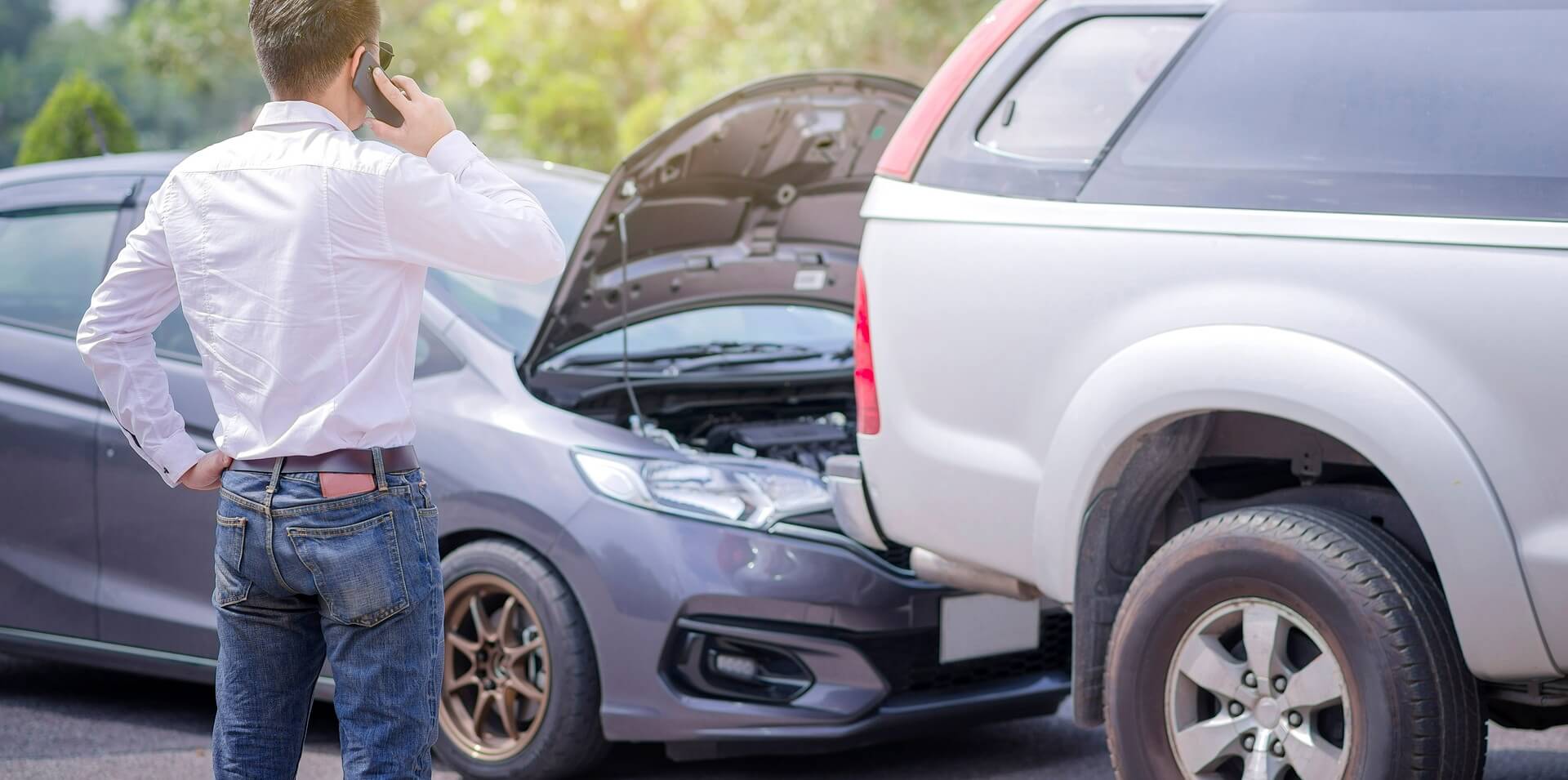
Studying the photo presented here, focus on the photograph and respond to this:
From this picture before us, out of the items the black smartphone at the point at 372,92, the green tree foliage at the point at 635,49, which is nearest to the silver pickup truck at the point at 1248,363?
the black smartphone at the point at 372,92

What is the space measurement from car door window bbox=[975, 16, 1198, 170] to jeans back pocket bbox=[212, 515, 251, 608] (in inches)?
67.2

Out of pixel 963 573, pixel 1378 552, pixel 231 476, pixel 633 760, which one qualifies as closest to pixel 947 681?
pixel 963 573

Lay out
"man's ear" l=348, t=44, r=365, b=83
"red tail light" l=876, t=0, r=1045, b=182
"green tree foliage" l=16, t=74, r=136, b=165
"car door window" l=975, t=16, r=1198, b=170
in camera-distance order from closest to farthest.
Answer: "man's ear" l=348, t=44, r=365, b=83 < "car door window" l=975, t=16, r=1198, b=170 < "red tail light" l=876, t=0, r=1045, b=182 < "green tree foliage" l=16, t=74, r=136, b=165

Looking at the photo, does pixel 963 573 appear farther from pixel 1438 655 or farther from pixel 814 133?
pixel 814 133

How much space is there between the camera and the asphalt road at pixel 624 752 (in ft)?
14.6

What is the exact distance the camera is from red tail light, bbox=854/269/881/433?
12.2ft

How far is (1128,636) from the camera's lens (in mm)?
3229

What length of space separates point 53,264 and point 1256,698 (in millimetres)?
3628

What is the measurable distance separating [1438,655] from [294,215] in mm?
1949

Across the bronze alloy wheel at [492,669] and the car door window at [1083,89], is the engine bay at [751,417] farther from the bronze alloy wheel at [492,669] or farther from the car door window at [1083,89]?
the car door window at [1083,89]

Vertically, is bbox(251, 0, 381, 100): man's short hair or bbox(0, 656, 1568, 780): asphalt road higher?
bbox(251, 0, 381, 100): man's short hair

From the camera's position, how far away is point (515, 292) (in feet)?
16.0

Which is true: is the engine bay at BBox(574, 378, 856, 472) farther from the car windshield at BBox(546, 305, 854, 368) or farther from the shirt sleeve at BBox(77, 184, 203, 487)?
the shirt sleeve at BBox(77, 184, 203, 487)

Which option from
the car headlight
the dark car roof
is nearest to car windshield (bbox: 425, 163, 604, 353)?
the car headlight
